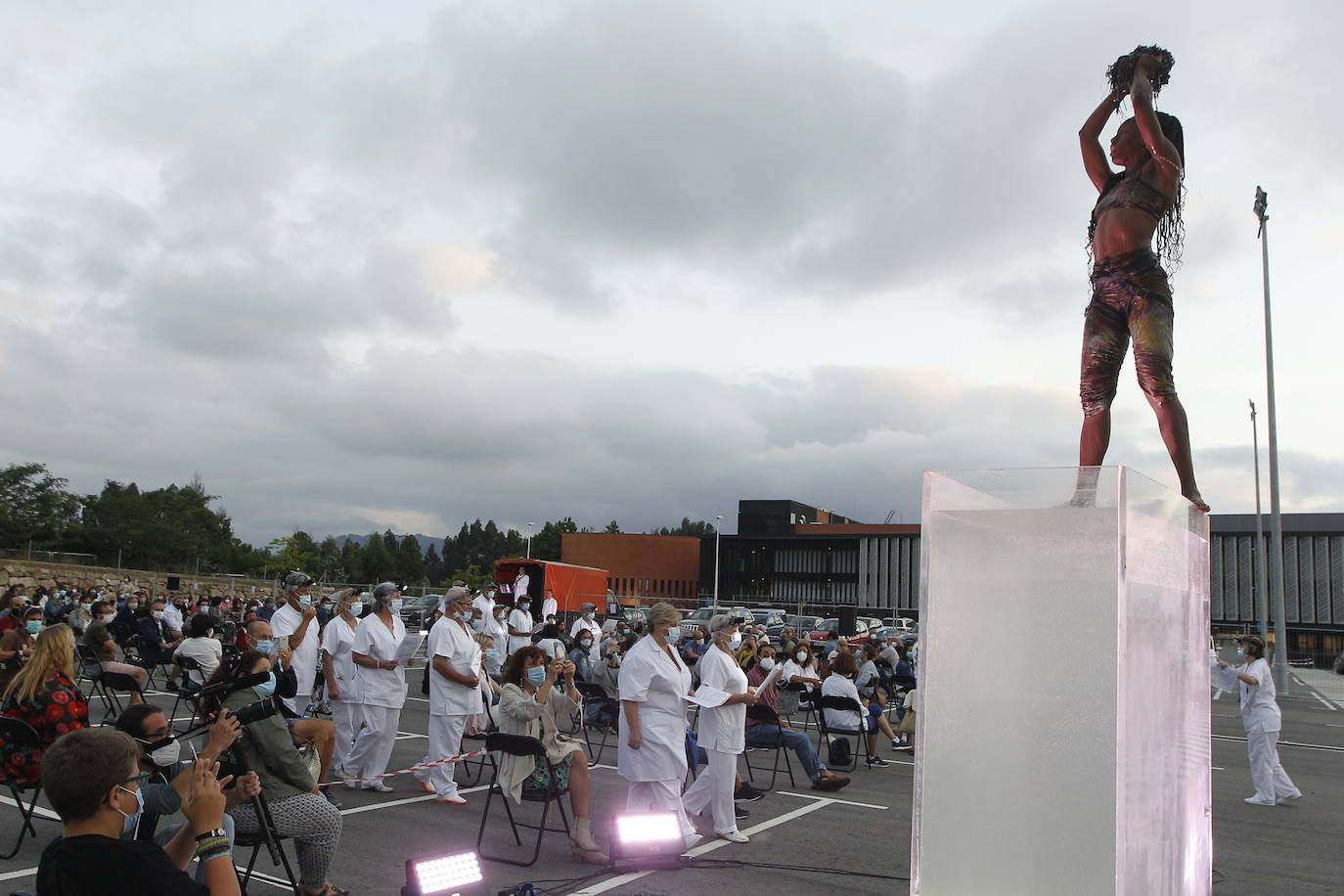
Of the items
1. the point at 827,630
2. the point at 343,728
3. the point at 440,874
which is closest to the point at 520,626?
the point at 343,728

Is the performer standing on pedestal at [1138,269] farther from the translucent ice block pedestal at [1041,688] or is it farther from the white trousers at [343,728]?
the white trousers at [343,728]

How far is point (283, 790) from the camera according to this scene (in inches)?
197

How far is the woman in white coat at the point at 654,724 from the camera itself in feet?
22.3

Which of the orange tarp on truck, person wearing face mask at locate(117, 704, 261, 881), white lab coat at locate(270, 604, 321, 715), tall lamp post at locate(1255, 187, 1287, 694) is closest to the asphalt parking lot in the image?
white lab coat at locate(270, 604, 321, 715)

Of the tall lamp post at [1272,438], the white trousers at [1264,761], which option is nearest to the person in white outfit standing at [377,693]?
the white trousers at [1264,761]

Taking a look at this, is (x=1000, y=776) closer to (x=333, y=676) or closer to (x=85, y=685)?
(x=333, y=676)

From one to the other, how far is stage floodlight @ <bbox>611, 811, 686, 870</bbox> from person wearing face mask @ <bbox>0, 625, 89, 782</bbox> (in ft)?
11.3

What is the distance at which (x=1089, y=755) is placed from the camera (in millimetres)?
2682

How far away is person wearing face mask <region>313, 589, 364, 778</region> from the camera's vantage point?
903 centimetres

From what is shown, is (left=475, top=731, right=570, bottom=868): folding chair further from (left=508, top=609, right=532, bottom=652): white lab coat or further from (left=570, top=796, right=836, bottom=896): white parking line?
(left=508, top=609, right=532, bottom=652): white lab coat

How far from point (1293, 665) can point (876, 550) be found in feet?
82.5

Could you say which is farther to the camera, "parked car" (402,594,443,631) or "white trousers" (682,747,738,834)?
"parked car" (402,594,443,631)

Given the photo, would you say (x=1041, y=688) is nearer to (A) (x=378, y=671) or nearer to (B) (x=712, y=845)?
(B) (x=712, y=845)

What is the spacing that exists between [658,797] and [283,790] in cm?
280
